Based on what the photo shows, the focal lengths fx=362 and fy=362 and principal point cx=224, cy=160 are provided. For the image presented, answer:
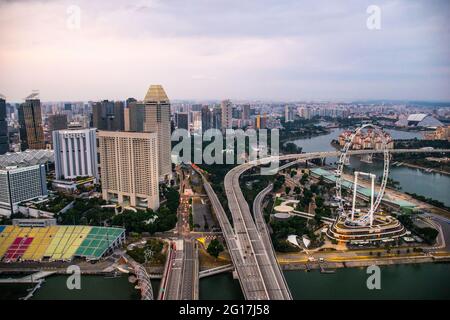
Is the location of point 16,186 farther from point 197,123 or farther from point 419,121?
point 419,121

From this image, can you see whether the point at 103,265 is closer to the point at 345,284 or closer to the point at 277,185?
the point at 345,284

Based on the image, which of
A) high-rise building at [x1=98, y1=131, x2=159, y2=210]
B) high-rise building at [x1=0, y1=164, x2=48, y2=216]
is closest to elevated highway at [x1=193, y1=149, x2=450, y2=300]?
high-rise building at [x1=98, y1=131, x2=159, y2=210]

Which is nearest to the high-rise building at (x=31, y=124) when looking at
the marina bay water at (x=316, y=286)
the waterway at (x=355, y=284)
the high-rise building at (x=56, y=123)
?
the high-rise building at (x=56, y=123)

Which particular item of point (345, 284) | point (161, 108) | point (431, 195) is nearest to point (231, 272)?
point (345, 284)

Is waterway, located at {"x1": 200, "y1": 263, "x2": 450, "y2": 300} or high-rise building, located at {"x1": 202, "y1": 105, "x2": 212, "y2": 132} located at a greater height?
high-rise building, located at {"x1": 202, "y1": 105, "x2": 212, "y2": 132}

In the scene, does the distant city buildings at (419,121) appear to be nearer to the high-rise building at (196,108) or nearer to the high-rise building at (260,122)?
the high-rise building at (260,122)

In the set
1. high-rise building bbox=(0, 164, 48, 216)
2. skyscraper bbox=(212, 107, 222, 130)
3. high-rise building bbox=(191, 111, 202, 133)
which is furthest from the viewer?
skyscraper bbox=(212, 107, 222, 130)

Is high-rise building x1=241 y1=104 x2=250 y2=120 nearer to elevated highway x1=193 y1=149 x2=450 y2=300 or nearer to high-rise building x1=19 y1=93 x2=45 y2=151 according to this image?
high-rise building x1=19 y1=93 x2=45 y2=151
